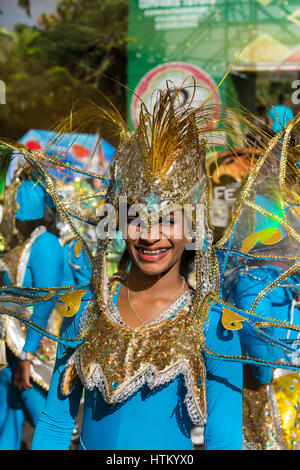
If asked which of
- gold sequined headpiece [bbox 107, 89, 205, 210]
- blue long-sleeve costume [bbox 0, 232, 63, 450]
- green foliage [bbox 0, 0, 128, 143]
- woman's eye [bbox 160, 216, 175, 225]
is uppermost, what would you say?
green foliage [bbox 0, 0, 128, 143]

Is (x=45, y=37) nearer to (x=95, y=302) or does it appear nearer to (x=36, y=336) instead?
(x=36, y=336)

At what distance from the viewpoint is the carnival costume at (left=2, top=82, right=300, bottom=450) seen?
1.73 m

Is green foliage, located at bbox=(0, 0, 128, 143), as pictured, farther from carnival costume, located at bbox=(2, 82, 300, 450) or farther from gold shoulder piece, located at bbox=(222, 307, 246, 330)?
gold shoulder piece, located at bbox=(222, 307, 246, 330)

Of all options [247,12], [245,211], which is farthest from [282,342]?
[247,12]

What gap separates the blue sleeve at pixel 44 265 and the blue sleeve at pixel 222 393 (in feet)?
5.27

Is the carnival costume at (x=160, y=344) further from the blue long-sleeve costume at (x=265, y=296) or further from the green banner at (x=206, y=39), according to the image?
the green banner at (x=206, y=39)

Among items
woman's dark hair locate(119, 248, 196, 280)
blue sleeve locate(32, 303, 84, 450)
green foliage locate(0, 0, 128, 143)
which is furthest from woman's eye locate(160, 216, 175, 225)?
green foliage locate(0, 0, 128, 143)

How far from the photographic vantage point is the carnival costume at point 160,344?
1728 millimetres

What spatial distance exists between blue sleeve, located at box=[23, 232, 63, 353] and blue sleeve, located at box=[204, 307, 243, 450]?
5.27 ft

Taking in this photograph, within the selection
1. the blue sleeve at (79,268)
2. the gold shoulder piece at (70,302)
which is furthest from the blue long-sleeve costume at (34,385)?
the gold shoulder piece at (70,302)

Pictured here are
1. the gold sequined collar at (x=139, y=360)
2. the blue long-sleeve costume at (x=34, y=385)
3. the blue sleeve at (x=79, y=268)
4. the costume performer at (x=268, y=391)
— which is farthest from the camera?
the blue sleeve at (x=79, y=268)

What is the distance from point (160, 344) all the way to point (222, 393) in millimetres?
254

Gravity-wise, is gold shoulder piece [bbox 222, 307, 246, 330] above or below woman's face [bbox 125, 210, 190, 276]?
below

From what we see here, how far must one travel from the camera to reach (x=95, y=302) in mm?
1934
